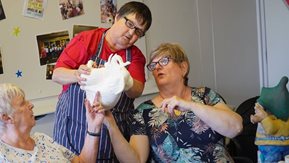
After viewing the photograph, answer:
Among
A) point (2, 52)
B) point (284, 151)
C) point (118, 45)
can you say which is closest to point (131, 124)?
point (118, 45)

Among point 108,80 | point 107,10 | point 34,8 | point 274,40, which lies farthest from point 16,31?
point 274,40

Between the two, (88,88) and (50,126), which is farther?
(50,126)

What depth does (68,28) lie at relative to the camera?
246cm

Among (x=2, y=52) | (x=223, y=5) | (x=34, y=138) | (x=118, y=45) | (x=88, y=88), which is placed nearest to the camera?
(x=88, y=88)

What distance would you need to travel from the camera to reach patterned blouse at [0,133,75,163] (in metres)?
1.40

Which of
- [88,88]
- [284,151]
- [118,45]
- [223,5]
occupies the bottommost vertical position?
[284,151]

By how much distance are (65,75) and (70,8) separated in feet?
3.22

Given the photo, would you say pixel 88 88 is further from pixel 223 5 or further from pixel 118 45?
pixel 223 5

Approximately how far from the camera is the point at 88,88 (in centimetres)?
144

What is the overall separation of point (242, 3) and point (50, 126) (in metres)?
2.12

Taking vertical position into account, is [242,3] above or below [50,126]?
above

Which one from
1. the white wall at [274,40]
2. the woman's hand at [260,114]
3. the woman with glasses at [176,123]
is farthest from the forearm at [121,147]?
the white wall at [274,40]

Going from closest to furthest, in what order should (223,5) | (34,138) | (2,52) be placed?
(34,138) < (2,52) < (223,5)

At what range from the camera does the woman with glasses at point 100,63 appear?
5.44ft
